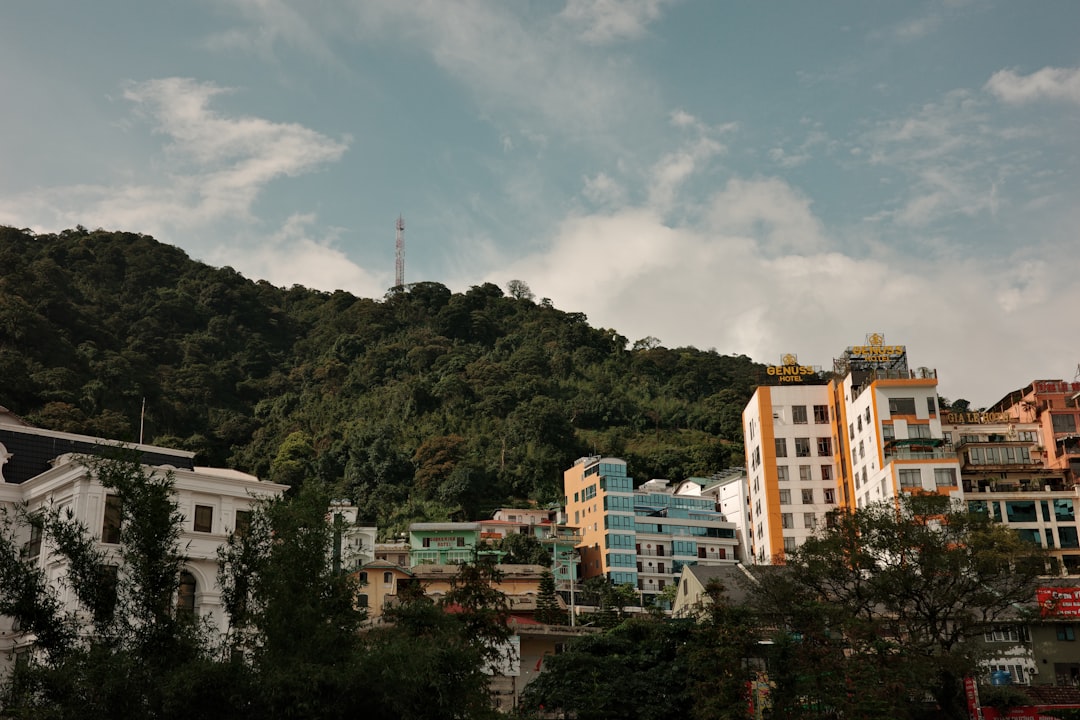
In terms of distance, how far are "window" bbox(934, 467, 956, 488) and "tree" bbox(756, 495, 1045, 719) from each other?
1910 centimetres

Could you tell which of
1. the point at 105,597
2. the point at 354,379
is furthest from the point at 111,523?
the point at 354,379

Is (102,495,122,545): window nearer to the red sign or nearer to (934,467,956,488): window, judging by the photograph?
the red sign

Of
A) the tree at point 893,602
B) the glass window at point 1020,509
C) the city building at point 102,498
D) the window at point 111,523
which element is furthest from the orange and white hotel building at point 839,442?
the window at point 111,523

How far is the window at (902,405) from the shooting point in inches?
2672

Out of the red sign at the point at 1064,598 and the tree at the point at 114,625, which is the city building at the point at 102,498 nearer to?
the tree at the point at 114,625

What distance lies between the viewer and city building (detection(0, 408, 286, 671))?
36.0 m

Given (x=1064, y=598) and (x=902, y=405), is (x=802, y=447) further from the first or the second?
(x=1064, y=598)

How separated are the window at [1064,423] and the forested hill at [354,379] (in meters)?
33.9

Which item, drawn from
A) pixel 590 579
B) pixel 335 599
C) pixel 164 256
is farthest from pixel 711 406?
pixel 335 599

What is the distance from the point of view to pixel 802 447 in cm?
7669

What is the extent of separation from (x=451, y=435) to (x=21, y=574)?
7882 centimetres

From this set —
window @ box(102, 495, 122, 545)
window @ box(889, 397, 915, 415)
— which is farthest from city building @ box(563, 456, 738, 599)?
window @ box(102, 495, 122, 545)

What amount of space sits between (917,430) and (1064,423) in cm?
1379

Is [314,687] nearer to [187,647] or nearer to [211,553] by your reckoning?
[187,647]
